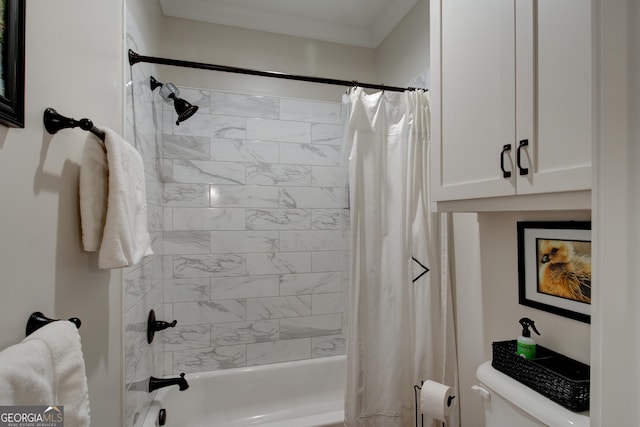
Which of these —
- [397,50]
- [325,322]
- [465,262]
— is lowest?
[325,322]

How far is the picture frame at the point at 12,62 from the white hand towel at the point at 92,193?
27 cm

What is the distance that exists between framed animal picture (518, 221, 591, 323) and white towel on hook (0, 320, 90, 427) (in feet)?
4.49

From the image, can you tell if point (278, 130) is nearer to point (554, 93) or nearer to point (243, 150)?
point (243, 150)

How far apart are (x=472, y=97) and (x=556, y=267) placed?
25.9 inches

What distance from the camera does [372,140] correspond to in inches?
64.7

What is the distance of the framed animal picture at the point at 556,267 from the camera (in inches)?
40.9

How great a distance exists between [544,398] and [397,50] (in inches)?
84.2

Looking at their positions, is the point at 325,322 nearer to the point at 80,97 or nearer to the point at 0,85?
the point at 80,97

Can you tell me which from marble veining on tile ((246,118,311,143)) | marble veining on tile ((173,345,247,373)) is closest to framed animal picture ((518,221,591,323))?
marble veining on tile ((246,118,311,143))

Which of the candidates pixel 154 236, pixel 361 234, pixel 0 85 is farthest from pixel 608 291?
pixel 154 236

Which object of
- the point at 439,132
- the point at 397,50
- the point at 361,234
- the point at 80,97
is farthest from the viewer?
the point at 397,50

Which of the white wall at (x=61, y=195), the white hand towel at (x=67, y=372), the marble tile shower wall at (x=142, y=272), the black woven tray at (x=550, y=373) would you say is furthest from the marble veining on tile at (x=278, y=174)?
the white hand towel at (x=67, y=372)

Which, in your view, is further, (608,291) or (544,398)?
(544,398)

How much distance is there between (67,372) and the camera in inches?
24.4
